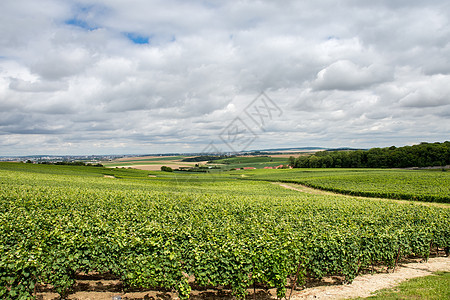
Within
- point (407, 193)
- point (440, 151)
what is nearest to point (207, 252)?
point (407, 193)

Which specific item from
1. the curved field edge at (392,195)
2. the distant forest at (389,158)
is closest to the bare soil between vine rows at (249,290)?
the curved field edge at (392,195)

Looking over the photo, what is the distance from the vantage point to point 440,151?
87562mm

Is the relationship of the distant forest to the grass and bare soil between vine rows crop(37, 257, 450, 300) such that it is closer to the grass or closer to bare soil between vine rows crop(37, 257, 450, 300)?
bare soil between vine rows crop(37, 257, 450, 300)

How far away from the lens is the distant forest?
289ft

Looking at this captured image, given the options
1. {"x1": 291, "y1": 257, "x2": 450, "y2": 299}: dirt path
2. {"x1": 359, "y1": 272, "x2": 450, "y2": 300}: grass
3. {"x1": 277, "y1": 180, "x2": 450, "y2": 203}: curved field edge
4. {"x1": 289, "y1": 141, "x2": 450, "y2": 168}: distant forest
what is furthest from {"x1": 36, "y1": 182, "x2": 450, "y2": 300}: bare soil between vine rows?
{"x1": 289, "y1": 141, "x2": 450, "y2": 168}: distant forest

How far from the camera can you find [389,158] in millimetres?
95562

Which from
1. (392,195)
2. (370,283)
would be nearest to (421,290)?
(370,283)

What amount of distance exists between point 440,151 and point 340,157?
32162 mm

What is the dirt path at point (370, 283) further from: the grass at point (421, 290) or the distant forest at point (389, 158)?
the distant forest at point (389, 158)

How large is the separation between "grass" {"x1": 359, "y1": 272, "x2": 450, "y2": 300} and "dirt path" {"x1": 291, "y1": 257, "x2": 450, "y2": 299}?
628mm

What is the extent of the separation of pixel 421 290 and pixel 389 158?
101 meters

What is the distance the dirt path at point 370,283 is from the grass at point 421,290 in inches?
24.7

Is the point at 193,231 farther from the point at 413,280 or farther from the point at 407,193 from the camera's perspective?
the point at 407,193

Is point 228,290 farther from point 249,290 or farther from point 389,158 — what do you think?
point 389,158
